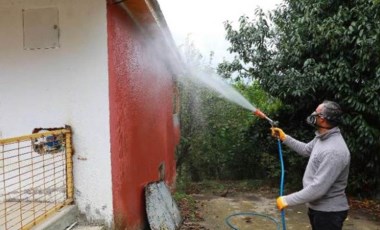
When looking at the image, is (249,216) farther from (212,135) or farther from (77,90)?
(212,135)

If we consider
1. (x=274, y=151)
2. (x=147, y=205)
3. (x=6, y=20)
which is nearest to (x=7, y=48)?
(x=6, y=20)

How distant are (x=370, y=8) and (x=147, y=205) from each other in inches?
231

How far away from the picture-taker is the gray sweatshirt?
314 centimetres

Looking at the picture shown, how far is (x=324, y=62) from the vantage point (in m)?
8.07

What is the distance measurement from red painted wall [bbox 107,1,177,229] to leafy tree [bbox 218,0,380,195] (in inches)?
118

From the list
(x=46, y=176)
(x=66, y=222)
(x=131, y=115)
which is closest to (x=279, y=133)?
(x=131, y=115)

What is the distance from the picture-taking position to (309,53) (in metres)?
8.39

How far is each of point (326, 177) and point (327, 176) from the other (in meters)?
0.01

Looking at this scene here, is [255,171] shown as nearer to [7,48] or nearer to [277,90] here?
[277,90]

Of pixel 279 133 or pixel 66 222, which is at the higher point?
pixel 279 133

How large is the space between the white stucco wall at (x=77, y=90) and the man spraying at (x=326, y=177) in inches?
81.5

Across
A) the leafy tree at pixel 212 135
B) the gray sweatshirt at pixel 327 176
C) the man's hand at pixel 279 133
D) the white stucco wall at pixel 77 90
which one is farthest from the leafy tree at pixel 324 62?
the white stucco wall at pixel 77 90

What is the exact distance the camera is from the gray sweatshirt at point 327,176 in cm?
314

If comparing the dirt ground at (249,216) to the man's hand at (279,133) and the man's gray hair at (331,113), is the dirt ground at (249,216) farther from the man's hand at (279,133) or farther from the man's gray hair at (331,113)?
the man's gray hair at (331,113)
